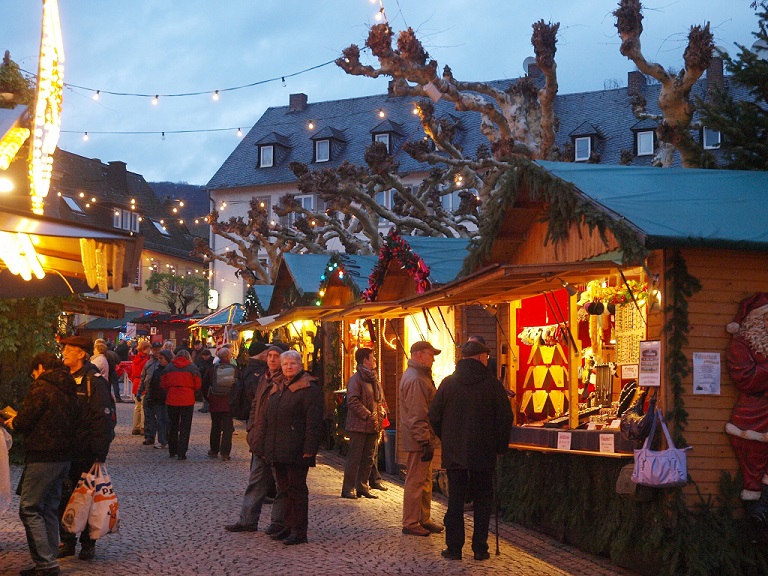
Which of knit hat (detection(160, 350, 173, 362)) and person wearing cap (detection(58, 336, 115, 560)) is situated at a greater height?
knit hat (detection(160, 350, 173, 362))

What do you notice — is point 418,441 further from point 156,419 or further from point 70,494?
point 156,419

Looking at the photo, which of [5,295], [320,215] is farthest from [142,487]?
[320,215]

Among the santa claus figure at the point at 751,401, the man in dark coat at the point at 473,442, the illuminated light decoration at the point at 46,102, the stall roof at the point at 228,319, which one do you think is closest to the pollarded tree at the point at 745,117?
the santa claus figure at the point at 751,401

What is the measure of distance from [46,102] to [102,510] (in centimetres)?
476

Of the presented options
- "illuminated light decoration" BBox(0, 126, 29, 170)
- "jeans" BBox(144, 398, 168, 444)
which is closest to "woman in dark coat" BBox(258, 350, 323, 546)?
"illuminated light decoration" BBox(0, 126, 29, 170)

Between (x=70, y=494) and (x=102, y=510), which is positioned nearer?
(x=102, y=510)

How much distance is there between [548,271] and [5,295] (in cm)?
557

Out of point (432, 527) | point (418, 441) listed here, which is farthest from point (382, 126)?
point (432, 527)

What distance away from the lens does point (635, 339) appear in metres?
10.1

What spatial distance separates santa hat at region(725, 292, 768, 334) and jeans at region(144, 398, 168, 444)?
479 inches

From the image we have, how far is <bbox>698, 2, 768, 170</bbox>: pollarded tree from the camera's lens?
11766 mm

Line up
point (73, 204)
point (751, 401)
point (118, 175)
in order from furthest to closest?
point (118, 175) → point (73, 204) → point (751, 401)

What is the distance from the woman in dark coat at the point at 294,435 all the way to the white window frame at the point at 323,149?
48.4 m

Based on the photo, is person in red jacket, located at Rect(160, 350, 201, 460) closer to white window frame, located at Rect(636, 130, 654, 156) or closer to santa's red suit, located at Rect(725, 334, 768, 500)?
santa's red suit, located at Rect(725, 334, 768, 500)
